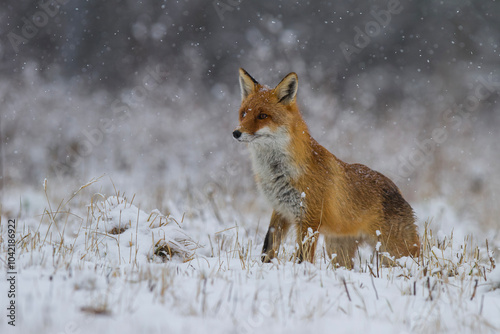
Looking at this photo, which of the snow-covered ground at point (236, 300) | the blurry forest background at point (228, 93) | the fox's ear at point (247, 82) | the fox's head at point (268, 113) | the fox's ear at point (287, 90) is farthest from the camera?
the blurry forest background at point (228, 93)

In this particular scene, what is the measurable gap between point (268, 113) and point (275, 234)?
4.41 ft

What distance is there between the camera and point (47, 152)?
10578mm

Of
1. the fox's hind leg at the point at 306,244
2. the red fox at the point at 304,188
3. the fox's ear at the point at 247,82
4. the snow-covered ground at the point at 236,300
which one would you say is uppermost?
the fox's ear at the point at 247,82

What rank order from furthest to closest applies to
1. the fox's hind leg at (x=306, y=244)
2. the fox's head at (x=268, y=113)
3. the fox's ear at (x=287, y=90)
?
the fox's ear at (x=287, y=90) → the fox's head at (x=268, y=113) → the fox's hind leg at (x=306, y=244)

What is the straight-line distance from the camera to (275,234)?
4773 mm

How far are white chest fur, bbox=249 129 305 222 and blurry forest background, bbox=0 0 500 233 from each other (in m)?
3.04

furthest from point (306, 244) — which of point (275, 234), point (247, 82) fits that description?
point (247, 82)

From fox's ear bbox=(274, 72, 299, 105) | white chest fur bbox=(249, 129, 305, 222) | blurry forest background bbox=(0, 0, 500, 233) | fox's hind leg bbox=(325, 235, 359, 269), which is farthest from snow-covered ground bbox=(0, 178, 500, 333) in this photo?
blurry forest background bbox=(0, 0, 500, 233)

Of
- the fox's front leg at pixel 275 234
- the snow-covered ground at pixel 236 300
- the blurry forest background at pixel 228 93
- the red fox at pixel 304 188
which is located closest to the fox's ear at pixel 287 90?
the red fox at pixel 304 188

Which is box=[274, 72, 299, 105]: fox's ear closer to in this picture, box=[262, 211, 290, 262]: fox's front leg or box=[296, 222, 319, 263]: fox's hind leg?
box=[262, 211, 290, 262]: fox's front leg

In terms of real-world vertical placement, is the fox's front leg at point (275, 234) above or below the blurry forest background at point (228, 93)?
below

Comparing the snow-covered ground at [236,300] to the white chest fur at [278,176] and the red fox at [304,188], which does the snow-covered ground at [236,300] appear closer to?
the red fox at [304,188]

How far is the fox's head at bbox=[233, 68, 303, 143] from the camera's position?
4602mm

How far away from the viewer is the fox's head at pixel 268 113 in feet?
15.1
